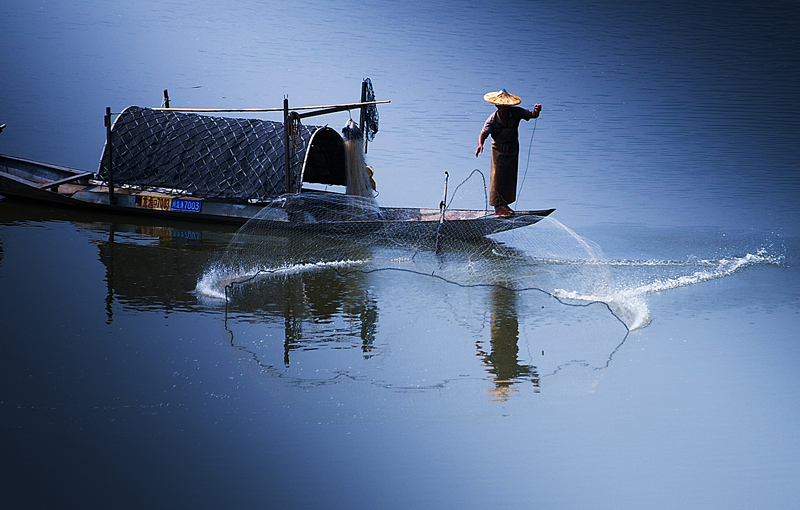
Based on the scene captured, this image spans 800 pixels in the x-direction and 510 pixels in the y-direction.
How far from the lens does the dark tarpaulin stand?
6785mm

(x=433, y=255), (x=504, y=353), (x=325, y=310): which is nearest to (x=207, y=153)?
(x=433, y=255)

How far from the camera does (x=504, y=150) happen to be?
6.06 metres

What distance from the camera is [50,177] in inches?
314

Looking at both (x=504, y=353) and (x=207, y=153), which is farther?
(x=207, y=153)

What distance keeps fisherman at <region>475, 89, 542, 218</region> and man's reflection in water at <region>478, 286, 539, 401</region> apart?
1305 mm

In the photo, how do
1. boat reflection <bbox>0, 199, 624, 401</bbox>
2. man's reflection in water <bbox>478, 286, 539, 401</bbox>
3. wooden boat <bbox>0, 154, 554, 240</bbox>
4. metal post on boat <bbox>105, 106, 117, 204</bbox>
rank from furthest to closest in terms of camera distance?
metal post on boat <bbox>105, 106, 117, 204</bbox> < wooden boat <bbox>0, 154, 554, 240</bbox> < boat reflection <bbox>0, 199, 624, 401</bbox> < man's reflection in water <bbox>478, 286, 539, 401</bbox>

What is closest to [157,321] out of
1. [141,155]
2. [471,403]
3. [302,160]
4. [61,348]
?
[61,348]

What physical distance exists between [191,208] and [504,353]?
12.1ft

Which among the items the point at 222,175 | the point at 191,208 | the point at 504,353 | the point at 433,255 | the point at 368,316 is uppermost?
the point at 222,175

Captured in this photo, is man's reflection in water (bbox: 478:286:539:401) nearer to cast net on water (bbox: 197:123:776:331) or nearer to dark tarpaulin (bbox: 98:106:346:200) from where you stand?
cast net on water (bbox: 197:123:776:331)

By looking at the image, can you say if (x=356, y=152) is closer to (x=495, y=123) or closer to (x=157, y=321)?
(x=495, y=123)

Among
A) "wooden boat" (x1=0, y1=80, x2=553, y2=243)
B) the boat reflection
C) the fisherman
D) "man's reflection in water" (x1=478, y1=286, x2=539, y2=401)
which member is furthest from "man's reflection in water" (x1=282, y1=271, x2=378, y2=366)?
the fisherman

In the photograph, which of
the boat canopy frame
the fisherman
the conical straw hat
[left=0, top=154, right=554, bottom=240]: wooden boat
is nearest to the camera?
the conical straw hat

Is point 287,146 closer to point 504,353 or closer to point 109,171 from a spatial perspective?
point 109,171
